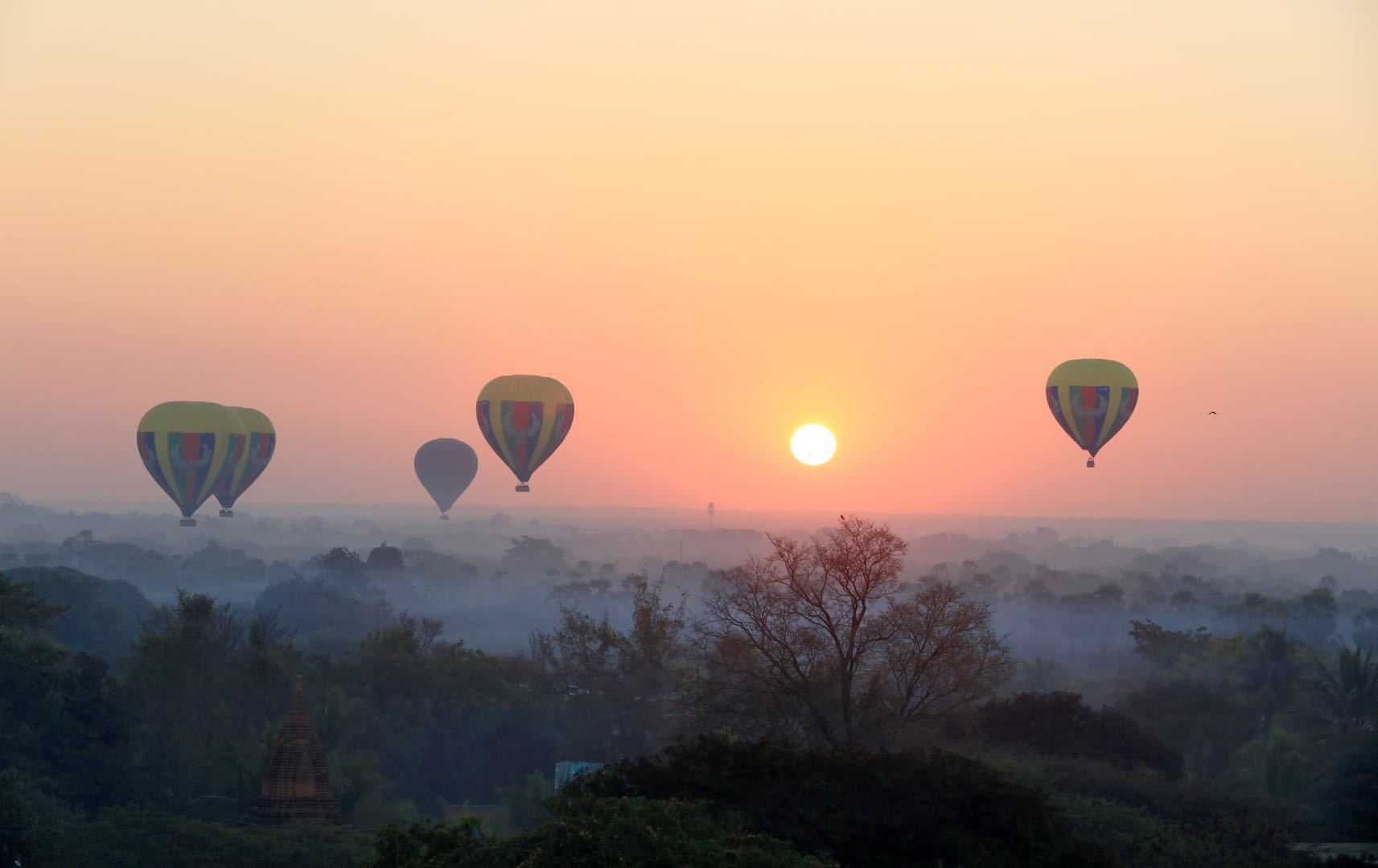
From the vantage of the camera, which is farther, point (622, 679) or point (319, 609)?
point (319, 609)

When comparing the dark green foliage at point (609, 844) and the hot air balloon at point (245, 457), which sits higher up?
the hot air balloon at point (245, 457)

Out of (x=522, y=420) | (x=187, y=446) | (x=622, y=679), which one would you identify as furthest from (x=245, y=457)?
(x=622, y=679)

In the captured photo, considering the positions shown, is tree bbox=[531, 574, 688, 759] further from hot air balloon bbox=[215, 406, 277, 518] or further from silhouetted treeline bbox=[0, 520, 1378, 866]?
hot air balloon bbox=[215, 406, 277, 518]

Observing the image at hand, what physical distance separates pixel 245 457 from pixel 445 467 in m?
37.8

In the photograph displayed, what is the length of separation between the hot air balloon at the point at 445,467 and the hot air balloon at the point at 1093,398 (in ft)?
206

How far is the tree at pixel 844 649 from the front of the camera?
39.6 metres

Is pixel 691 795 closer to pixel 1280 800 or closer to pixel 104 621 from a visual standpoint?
pixel 1280 800

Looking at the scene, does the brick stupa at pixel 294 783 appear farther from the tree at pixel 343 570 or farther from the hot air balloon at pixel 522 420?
the tree at pixel 343 570

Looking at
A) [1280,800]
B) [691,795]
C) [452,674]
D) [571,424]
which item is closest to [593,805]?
[691,795]

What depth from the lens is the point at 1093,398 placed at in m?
77.2

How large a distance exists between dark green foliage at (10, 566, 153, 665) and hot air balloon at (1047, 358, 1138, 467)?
5057 cm

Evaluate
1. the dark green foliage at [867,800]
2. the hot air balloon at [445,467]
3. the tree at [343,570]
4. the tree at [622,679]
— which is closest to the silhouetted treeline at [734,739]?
the dark green foliage at [867,800]

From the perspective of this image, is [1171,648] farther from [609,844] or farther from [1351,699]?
[609,844]

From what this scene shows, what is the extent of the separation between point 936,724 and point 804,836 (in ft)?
55.3
